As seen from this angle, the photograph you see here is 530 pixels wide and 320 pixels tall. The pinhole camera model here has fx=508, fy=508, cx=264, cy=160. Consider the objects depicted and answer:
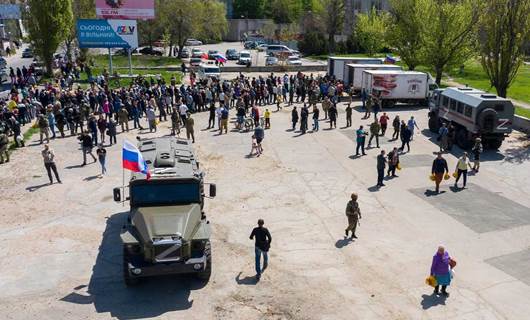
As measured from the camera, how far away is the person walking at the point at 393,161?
20.5 m

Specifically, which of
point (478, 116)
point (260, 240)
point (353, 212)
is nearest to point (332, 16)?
point (478, 116)

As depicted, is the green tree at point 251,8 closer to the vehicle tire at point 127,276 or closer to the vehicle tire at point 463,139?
the vehicle tire at point 463,139

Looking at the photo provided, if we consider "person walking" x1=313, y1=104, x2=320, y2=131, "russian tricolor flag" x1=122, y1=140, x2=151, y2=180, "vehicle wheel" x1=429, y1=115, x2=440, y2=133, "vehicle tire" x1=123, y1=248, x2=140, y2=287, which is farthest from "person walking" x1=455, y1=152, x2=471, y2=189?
"vehicle tire" x1=123, y1=248, x2=140, y2=287

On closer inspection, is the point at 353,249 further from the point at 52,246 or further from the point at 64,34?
the point at 64,34

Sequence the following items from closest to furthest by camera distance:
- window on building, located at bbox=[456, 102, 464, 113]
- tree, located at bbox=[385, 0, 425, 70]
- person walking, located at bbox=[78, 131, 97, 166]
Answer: person walking, located at bbox=[78, 131, 97, 166]
window on building, located at bbox=[456, 102, 464, 113]
tree, located at bbox=[385, 0, 425, 70]

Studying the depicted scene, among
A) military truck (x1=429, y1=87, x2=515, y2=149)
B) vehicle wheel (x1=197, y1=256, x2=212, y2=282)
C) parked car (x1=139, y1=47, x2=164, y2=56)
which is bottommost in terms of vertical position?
vehicle wheel (x1=197, y1=256, x2=212, y2=282)

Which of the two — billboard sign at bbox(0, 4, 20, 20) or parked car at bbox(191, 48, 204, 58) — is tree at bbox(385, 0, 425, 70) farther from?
billboard sign at bbox(0, 4, 20, 20)

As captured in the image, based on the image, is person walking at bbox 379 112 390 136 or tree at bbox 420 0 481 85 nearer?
person walking at bbox 379 112 390 136

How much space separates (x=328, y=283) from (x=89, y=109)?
20.2 meters

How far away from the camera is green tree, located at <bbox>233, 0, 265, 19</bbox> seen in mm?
107750

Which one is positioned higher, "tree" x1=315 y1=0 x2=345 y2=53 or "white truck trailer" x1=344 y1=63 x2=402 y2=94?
"tree" x1=315 y1=0 x2=345 y2=53

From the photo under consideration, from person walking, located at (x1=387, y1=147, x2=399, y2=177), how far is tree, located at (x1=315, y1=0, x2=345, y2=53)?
56.0 metres

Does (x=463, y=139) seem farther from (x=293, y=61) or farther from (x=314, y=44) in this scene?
(x=314, y=44)

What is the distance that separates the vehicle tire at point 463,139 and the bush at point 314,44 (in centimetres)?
5048
